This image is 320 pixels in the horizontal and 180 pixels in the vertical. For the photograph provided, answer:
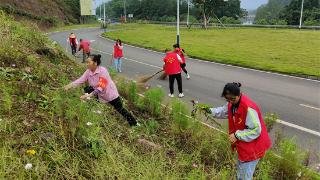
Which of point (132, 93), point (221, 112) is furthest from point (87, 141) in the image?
point (132, 93)

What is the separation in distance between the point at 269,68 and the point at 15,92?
15.5 m

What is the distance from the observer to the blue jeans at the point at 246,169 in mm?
5422

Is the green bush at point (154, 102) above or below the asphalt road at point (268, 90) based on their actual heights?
above

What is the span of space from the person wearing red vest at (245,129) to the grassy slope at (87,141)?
0.37m

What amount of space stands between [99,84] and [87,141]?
176 centimetres

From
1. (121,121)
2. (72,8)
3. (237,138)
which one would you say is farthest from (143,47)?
(72,8)

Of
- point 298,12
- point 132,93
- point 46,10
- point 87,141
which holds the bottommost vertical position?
point 132,93

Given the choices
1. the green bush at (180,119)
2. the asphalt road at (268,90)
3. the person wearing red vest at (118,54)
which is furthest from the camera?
the person wearing red vest at (118,54)

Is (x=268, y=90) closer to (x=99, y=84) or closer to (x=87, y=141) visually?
(x=99, y=84)

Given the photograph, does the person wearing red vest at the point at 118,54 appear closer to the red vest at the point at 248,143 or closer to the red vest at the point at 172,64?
the red vest at the point at 172,64

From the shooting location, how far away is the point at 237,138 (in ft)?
17.3

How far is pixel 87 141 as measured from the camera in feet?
18.2

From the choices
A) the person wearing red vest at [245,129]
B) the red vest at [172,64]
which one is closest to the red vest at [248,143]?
the person wearing red vest at [245,129]

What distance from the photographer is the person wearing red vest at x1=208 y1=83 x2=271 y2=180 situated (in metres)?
5.10
